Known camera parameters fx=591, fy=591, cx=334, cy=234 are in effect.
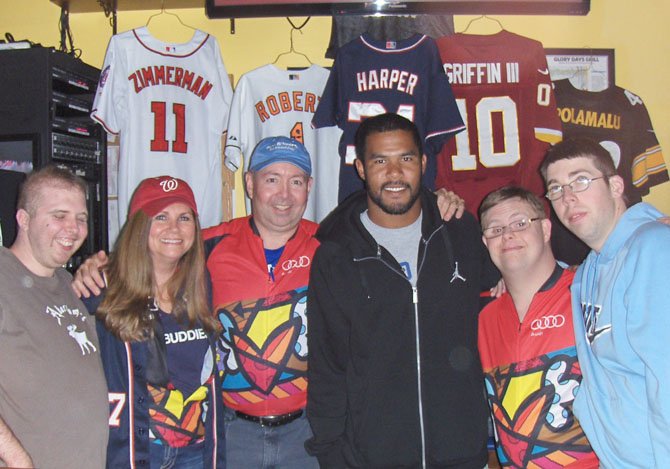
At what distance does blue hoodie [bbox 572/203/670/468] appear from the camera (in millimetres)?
1583

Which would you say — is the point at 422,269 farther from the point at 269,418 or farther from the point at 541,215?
the point at 269,418

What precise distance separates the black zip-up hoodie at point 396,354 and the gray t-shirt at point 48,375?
0.78 metres

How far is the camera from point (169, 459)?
6.89 feet

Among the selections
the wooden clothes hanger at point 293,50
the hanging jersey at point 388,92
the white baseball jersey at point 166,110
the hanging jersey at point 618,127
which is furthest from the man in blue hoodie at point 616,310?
the wooden clothes hanger at point 293,50

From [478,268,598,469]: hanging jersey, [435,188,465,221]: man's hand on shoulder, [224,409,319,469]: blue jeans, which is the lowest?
[224,409,319,469]: blue jeans

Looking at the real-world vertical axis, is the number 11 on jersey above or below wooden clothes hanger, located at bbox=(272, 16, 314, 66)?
below

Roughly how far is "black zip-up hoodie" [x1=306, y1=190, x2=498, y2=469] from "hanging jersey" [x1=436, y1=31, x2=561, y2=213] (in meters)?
1.14

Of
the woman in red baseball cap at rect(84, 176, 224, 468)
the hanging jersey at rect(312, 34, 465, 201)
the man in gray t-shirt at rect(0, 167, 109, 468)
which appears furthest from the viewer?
the hanging jersey at rect(312, 34, 465, 201)

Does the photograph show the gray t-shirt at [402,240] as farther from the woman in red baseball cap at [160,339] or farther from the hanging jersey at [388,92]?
the hanging jersey at [388,92]

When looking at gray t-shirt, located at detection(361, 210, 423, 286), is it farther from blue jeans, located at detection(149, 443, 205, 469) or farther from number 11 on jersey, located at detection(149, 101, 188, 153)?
number 11 on jersey, located at detection(149, 101, 188, 153)

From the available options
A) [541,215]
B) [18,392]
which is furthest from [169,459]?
[541,215]

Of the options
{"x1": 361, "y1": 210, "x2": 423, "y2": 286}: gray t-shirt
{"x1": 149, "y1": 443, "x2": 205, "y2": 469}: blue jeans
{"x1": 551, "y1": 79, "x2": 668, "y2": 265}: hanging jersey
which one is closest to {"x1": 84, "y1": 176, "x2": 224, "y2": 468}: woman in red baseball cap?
{"x1": 149, "y1": 443, "x2": 205, "y2": 469}: blue jeans

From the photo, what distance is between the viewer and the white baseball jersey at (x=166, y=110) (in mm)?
3363

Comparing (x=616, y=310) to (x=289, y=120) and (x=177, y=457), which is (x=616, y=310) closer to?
(x=177, y=457)
